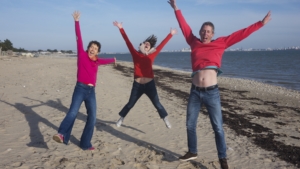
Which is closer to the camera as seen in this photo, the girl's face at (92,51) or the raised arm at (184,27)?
the raised arm at (184,27)

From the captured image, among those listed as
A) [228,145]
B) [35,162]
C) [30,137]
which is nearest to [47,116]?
[30,137]

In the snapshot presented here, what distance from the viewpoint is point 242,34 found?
12.8ft

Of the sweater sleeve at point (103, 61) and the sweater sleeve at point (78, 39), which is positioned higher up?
the sweater sleeve at point (78, 39)

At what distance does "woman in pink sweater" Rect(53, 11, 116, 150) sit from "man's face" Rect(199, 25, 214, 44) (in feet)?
6.28

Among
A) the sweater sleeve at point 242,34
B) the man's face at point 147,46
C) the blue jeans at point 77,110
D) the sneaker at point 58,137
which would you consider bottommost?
the sneaker at point 58,137

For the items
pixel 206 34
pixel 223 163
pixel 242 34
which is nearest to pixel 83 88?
pixel 206 34

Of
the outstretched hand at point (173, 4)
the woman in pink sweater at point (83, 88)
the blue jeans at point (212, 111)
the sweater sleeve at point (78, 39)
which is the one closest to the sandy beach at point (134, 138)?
the woman in pink sweater at point (83, 88)

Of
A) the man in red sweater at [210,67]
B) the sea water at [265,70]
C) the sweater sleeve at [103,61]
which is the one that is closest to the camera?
the man in red sweater at [210,67]

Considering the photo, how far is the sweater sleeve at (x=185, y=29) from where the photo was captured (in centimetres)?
439

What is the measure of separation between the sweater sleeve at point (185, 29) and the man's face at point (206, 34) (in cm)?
27

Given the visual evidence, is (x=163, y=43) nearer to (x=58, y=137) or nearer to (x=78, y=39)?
(x=78, y=39)

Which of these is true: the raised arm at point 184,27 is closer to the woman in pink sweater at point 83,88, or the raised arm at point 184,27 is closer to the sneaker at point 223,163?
the woman in pink sweater at point 83,88

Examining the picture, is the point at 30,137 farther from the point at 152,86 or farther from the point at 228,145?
the point at 228,145

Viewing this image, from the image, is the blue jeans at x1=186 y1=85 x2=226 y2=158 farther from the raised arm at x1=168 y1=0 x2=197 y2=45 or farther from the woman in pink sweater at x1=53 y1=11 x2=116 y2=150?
the woman in pink sweater at x1=53 y1=11 x2=116 y2=150
